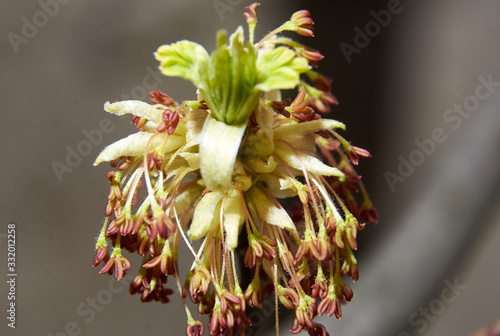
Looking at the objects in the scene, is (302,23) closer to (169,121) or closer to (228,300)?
(169,121)

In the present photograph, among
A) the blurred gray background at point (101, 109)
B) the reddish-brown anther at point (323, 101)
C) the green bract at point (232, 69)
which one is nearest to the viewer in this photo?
the green bract at point (232, 69)

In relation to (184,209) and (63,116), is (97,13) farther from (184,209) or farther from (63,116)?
(184,209)

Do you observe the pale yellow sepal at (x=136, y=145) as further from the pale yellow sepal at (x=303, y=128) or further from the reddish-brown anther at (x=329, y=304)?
the reddish-brown anther at (x=329, y=304)

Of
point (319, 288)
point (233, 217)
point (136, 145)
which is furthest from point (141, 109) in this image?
point (319, 288)

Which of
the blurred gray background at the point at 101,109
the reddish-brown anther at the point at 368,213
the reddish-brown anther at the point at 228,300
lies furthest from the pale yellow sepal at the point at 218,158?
the blurred gray background at the point at 101,109

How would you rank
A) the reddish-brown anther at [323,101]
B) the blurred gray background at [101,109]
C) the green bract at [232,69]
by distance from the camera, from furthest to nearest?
the blurred gray background at [101,109] < the reddish-brown anther at [323,101] < the green bract at [232,69]

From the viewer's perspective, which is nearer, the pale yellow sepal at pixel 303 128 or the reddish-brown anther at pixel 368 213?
the pale yellow sepal at pixel 303 128

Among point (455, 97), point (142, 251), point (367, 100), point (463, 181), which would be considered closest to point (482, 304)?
point (455, 97)
